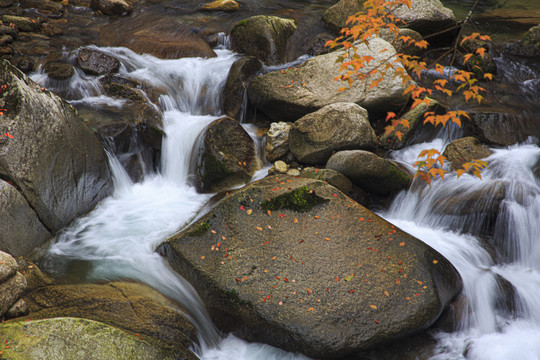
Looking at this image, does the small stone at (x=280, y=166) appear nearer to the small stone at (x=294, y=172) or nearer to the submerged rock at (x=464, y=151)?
the small stone at (x=294, y=172)

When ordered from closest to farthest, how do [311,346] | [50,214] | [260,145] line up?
[311,346] < [50,214] < [260,145]

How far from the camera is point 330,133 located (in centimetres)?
696

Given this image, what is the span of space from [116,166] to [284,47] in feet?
18.3

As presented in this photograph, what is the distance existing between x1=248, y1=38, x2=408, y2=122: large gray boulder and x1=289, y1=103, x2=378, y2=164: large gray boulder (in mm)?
726

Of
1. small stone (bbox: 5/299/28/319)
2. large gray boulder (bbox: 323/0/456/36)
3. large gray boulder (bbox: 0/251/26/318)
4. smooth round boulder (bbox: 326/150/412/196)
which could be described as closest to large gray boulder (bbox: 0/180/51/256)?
large gray boulder (bbox: 0/251/26/318)

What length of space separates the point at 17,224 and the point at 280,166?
4085mm

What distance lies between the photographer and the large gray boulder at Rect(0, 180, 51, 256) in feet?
15.1

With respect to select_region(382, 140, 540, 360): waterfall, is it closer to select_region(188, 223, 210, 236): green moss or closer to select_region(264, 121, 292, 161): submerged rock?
select_region(264, 121, 292, 161): submerged rock

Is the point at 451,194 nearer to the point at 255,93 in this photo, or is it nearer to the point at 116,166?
the point at 255,93

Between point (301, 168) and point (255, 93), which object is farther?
point (255, 93)

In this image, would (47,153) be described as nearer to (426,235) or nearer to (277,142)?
(277,142)

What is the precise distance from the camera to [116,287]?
4441 mm

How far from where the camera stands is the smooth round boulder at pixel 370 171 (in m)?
6.31

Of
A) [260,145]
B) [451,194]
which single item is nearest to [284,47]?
[260,145]
